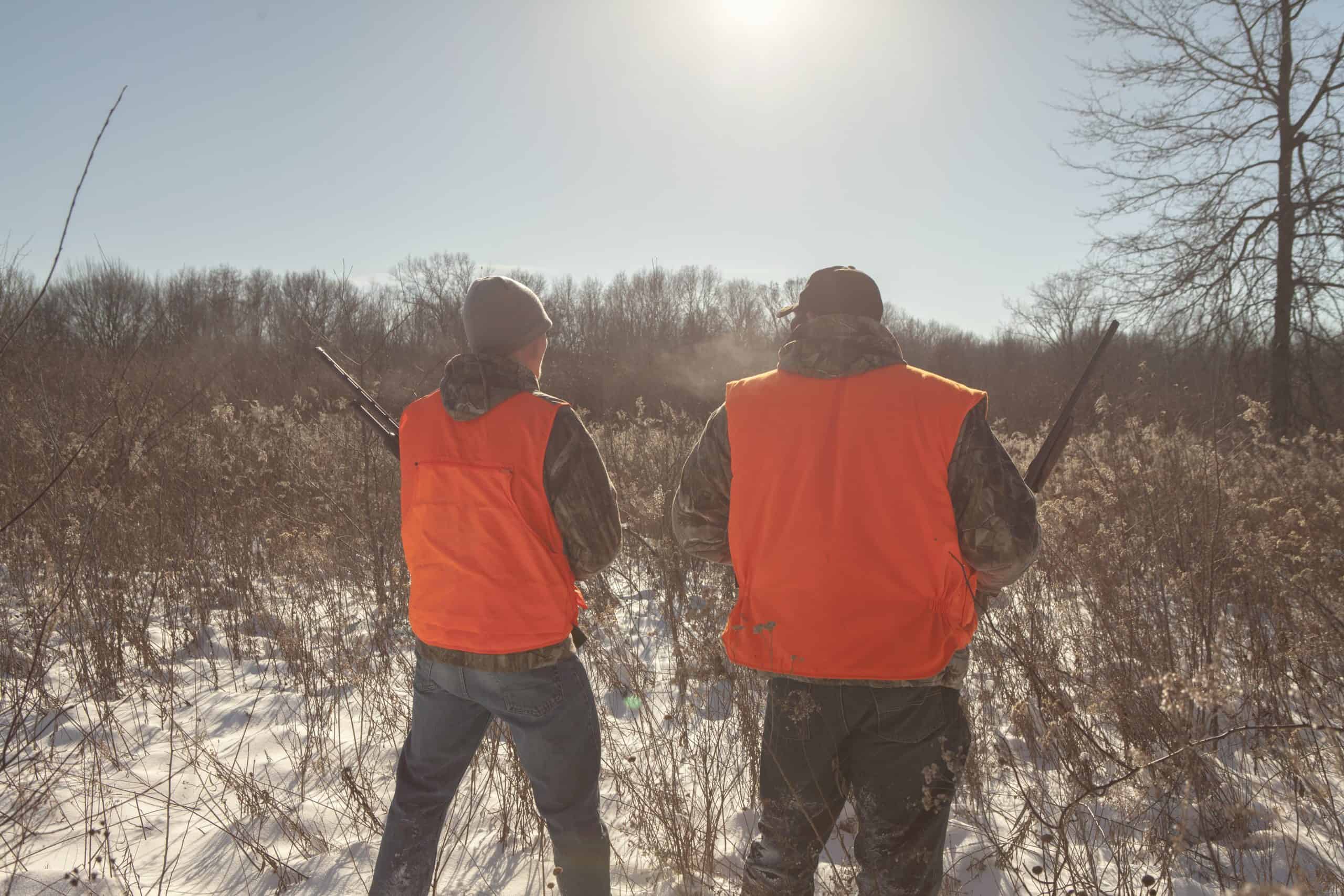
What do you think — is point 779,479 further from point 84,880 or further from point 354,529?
point 354,529

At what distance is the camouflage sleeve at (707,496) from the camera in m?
2.05

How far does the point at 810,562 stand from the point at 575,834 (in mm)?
954

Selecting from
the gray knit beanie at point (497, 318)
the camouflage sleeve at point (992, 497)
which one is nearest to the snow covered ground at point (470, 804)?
the camouflage sleeve at point (992, 497)

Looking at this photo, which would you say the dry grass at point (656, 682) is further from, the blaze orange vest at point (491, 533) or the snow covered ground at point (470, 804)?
the blaze orange vest at point (491, 533)

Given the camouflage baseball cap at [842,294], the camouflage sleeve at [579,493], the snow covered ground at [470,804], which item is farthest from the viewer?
the snow covered ground at [470,804]

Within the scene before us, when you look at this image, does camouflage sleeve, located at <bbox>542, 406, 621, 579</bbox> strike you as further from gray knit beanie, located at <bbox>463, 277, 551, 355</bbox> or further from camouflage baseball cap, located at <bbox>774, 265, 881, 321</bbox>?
camouflage baseball cap, located at <bbox>774, 265, 881, 321</bbox>

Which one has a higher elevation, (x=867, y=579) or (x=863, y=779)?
(x=867, y=579)

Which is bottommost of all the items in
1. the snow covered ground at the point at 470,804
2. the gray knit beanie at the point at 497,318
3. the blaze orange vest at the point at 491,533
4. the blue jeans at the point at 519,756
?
the snow covered ground at the point at 470,804

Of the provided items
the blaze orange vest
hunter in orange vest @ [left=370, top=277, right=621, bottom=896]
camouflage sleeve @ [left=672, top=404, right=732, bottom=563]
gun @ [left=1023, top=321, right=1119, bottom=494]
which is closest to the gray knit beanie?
hunter in orange vest @ [left=370, top=277, right=621, bottom=896]

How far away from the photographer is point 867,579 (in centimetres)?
176

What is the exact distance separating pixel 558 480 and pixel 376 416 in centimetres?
119

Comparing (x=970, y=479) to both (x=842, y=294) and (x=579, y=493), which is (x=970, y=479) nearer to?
(x=842, y=294)

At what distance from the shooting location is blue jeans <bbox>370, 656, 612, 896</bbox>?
1899mm

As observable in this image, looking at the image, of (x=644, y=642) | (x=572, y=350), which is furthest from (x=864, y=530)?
(x=572, y=350)
